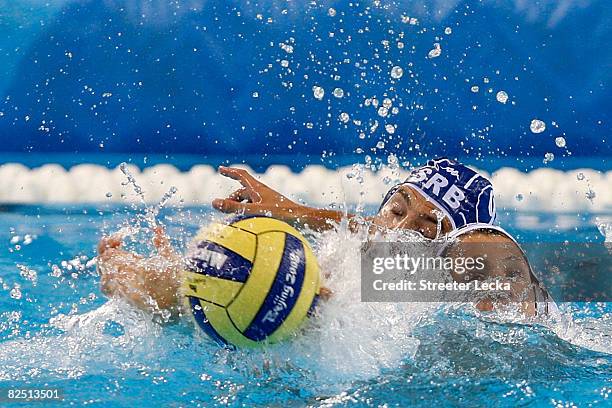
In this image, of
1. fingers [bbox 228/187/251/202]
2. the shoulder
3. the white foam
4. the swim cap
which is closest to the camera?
the shoulder

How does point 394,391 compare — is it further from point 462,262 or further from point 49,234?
point 49,234

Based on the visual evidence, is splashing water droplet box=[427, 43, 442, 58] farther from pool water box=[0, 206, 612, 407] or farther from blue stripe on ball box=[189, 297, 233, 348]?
blue stripe on ball box=[189, 297, 233, 348]

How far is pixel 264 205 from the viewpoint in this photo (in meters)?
2.38

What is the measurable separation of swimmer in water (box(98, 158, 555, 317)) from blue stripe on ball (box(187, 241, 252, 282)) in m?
0.28

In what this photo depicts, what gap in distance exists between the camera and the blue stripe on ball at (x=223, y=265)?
1481mm

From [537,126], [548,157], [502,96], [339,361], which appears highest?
[502,96]

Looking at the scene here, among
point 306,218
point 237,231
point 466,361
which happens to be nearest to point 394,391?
point 466,361

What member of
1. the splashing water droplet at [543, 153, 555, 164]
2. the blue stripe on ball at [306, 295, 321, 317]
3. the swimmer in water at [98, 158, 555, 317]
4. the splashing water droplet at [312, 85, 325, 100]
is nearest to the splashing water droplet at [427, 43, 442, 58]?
the splashing water droplet at [312, 85, 325, 100]

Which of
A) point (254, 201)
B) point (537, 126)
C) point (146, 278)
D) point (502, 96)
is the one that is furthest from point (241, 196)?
point (537, 126)

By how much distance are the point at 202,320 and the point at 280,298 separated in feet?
0.61

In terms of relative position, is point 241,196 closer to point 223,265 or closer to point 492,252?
point 492,252

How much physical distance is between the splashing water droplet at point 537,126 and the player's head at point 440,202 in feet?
8.47

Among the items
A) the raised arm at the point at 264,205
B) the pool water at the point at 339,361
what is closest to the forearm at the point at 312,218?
the raised arm at the point at 264,205

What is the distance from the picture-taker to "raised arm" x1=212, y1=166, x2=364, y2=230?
233 cm
